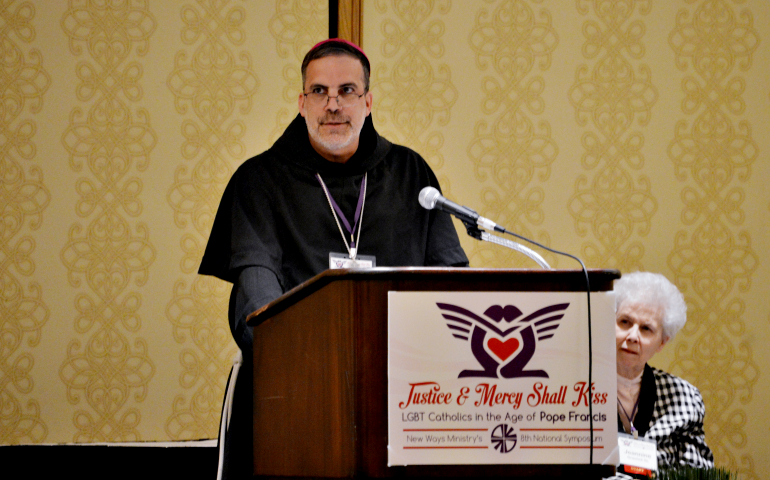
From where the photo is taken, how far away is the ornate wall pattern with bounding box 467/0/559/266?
10.3 feet

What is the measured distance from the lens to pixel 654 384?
2.39 metres

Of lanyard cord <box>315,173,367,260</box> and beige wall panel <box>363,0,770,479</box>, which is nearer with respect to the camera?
lanyard cord <box>315,173,367,260</box>

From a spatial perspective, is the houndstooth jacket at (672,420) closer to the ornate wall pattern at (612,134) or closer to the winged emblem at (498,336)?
the ornate wall pattern at (612,134)

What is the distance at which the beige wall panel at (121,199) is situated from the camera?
2.87 metres

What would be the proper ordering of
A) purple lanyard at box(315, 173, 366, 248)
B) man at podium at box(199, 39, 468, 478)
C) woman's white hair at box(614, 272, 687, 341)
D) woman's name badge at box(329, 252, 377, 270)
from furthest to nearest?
woman's white hair at box(614, 272, 687, 341) < purple lanyard at box(315, 173, 366, 248) < man at podium at box(199, 39, 468, 478) < woman's name badge at box(329, 252, 377, 270)

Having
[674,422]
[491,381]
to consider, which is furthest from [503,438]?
[674,422]

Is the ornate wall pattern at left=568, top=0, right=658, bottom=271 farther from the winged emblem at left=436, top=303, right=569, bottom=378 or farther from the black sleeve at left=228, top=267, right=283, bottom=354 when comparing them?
the winged emblem at left=436, top=303, right=569, bottom=378

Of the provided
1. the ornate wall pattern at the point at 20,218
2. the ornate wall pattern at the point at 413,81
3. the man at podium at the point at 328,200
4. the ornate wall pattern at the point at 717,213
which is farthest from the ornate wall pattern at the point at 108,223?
the ornate wall pattern at the point at 717,213

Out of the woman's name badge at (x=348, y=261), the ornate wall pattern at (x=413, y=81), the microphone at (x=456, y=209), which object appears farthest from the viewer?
the ornate wall pattern at (x=413, y=81)

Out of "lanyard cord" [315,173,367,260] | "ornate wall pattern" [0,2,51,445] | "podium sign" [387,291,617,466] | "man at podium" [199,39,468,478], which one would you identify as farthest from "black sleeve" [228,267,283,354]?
"ornate wall pattern" [0,2,51,445]

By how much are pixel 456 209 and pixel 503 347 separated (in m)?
0.42

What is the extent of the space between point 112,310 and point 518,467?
2.17m

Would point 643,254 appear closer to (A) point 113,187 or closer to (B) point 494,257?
(B) point 494,257

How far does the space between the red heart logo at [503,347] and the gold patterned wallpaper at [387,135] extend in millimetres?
1863
